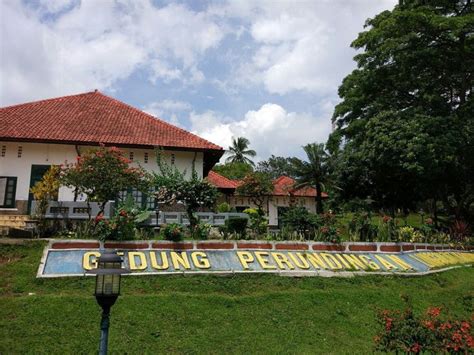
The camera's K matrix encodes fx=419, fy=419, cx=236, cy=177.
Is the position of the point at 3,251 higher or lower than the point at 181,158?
lower

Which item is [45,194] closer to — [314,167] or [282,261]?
[282,261]

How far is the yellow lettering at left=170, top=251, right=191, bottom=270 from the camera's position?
31.5 feet

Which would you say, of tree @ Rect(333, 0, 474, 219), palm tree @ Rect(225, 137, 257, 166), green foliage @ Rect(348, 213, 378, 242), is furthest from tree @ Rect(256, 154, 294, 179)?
green foliage @ Rect(348, 213, 378, 242)

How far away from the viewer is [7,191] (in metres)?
15.5

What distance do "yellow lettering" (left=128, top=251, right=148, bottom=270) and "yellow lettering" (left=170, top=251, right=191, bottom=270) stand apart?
67 cm

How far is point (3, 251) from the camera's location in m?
Answer: 9.34

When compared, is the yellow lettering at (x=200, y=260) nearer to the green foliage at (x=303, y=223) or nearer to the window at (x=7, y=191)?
the green foliage at (x=303, y=223)

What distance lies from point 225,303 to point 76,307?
2698 mm

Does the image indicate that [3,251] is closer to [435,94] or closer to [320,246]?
[320,246]

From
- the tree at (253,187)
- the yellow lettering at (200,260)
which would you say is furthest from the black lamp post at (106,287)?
the tree at (253,187)

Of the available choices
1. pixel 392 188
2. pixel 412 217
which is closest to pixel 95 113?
pixel 392 188

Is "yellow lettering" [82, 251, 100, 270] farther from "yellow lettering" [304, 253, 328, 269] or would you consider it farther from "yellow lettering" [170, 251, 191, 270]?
"yellow lettering" [304, 253, 328, 269]

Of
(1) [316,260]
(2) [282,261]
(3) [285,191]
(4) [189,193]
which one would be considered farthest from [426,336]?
(3) [285,191]

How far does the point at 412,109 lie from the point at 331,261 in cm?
1147
